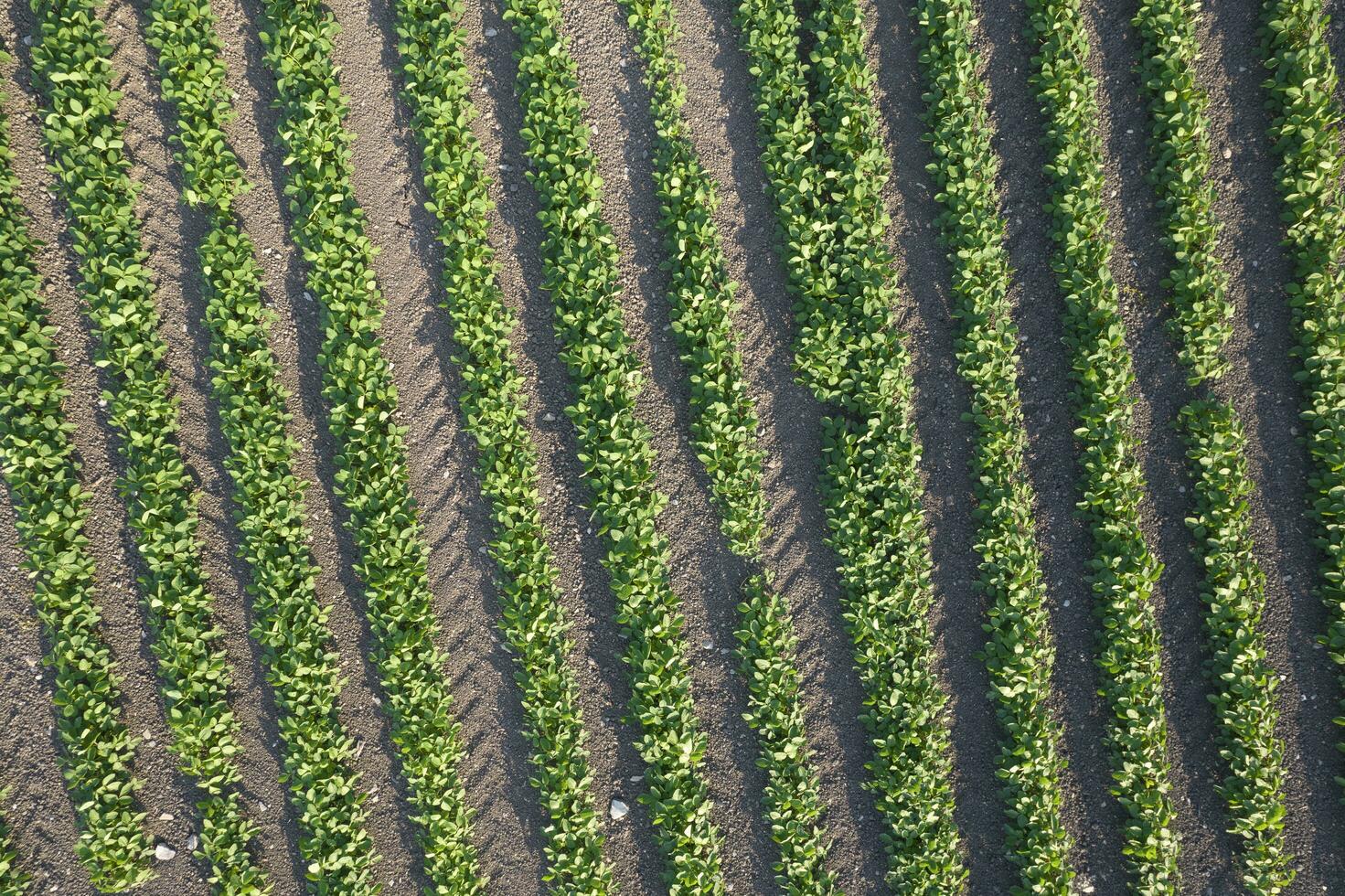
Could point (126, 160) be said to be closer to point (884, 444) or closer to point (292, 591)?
point (292, 591)

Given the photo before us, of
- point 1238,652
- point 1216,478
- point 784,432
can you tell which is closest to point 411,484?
point 784,432

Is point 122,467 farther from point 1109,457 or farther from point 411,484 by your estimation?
point 1109,457

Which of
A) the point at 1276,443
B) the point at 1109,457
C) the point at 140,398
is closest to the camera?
the point at 140,398

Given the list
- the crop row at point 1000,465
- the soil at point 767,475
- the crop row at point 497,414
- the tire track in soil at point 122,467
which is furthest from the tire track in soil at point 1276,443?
the tire track in soil at point 122,467

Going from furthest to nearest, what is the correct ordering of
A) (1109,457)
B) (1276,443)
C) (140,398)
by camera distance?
(1276,443), (1109,457), (140,398)

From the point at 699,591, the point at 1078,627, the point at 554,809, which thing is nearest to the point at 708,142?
the point at 699,591

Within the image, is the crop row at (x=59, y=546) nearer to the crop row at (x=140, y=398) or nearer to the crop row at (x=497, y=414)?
the crop row at (x=140, y=398)

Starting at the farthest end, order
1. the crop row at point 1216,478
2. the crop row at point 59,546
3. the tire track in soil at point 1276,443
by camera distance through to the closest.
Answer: the tire track in soil at point 1276,443
the crop row at point 1216,478
the crop row at point 59,546
